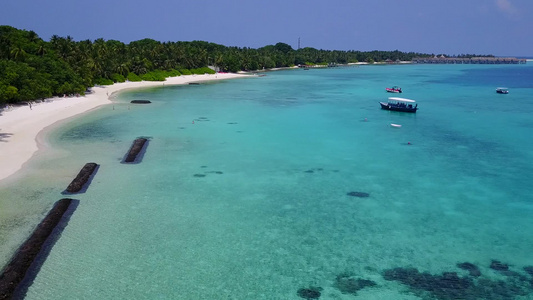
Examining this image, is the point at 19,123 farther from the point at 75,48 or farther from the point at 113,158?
the point at 75,48

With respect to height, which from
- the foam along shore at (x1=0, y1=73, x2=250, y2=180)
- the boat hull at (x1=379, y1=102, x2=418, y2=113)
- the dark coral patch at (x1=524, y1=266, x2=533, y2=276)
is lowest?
the dark coral patch at (x1=524, y1=266, x2=533, y2=276)

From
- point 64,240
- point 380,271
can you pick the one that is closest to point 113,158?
point 64,240

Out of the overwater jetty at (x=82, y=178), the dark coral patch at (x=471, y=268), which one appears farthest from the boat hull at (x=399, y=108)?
the dark coral patch at (x=471, y=268)

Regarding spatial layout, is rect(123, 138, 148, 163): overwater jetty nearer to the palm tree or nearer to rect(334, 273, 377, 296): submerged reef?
rect(334, 273, 377, 296): submerged reef

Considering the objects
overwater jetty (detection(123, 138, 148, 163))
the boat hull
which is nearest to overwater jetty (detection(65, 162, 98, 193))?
overwater jetty (detection(123, 138, 148, 163))

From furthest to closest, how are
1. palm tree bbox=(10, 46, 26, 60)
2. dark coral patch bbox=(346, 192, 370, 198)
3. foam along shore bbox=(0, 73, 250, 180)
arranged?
palm tree bbox=(10, 46, 26, 60) < foam along shore bbox=(0, 73, 250, 180) < dark coral patch bbox=(346, 192, 370, 198)
